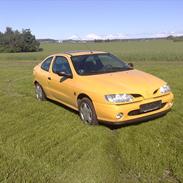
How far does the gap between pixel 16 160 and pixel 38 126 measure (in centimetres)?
178

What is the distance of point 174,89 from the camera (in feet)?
33.0

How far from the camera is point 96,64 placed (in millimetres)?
7250

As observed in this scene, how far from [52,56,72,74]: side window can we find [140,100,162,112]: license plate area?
2.09m

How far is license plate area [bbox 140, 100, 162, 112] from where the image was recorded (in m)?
5.79

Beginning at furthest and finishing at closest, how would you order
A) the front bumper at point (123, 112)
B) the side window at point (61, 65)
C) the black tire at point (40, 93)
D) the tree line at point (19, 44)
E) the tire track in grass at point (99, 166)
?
the tree line at point (19, 44)
the black tire at point (40, 93)
the side window at point (61, 65)
the front bumper at point (123, 112)
the tire track in grass at point (99, 166)

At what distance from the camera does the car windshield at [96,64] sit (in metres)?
6.95

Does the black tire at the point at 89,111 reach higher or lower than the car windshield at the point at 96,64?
lower

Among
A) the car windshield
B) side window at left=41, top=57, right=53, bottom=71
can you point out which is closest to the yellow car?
the car windshield

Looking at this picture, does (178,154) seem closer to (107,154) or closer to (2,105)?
(107,154)

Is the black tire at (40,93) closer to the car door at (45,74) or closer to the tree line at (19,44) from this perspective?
the car door at (45,74)

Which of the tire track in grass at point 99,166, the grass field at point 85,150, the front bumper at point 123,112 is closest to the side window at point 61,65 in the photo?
the grass field at point 85,150

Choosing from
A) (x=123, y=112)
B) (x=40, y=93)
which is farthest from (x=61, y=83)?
(x=123, y=112)

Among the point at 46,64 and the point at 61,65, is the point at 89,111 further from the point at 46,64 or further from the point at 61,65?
the point at 46,64

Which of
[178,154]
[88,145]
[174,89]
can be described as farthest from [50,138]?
[174,89]
